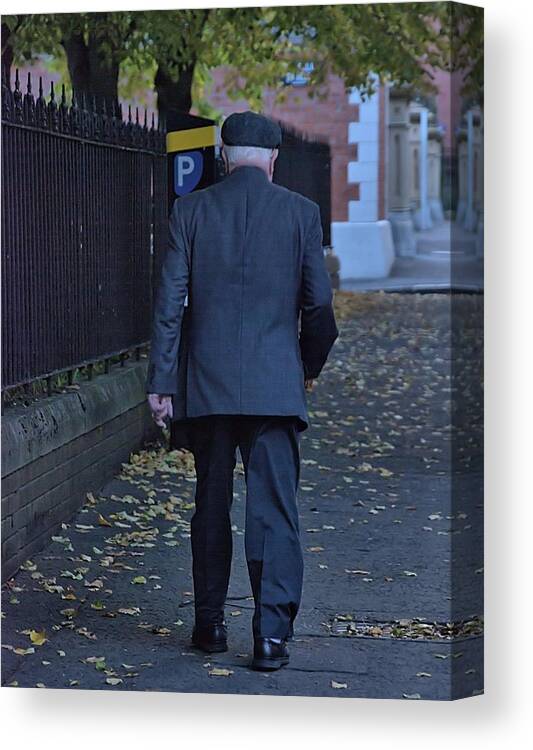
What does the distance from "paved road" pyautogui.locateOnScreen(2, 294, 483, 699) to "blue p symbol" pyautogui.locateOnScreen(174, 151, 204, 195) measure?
1.14 meters

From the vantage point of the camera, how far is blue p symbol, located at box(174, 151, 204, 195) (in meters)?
6.46

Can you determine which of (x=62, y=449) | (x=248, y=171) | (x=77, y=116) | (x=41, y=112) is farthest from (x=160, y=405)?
(x=77, y=116)

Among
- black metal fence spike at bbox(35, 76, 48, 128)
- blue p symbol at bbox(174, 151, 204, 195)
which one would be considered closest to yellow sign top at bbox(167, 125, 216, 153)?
blue p symbol at bbox(174, 151, 204, 195)

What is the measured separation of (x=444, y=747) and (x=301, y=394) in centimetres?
115

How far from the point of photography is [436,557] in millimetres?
5820

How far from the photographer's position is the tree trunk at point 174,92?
327 inches

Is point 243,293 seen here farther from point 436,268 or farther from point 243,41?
point 436,268

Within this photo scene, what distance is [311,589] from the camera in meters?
5.42

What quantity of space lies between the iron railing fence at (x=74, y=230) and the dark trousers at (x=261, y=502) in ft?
3.96

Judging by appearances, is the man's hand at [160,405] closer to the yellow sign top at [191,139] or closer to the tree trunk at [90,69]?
the yellow sign top at [191,139]

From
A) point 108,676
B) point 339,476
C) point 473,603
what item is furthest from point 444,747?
point 339,476

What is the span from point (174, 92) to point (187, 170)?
2111 mm

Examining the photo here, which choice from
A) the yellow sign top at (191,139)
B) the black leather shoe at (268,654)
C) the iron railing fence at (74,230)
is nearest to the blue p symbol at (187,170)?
the yellow sign top at (191,139)

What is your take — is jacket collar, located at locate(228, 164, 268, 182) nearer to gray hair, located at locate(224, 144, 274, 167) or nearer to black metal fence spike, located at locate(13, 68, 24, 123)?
gray hair, located at locate(224, 144, 274, 167)
